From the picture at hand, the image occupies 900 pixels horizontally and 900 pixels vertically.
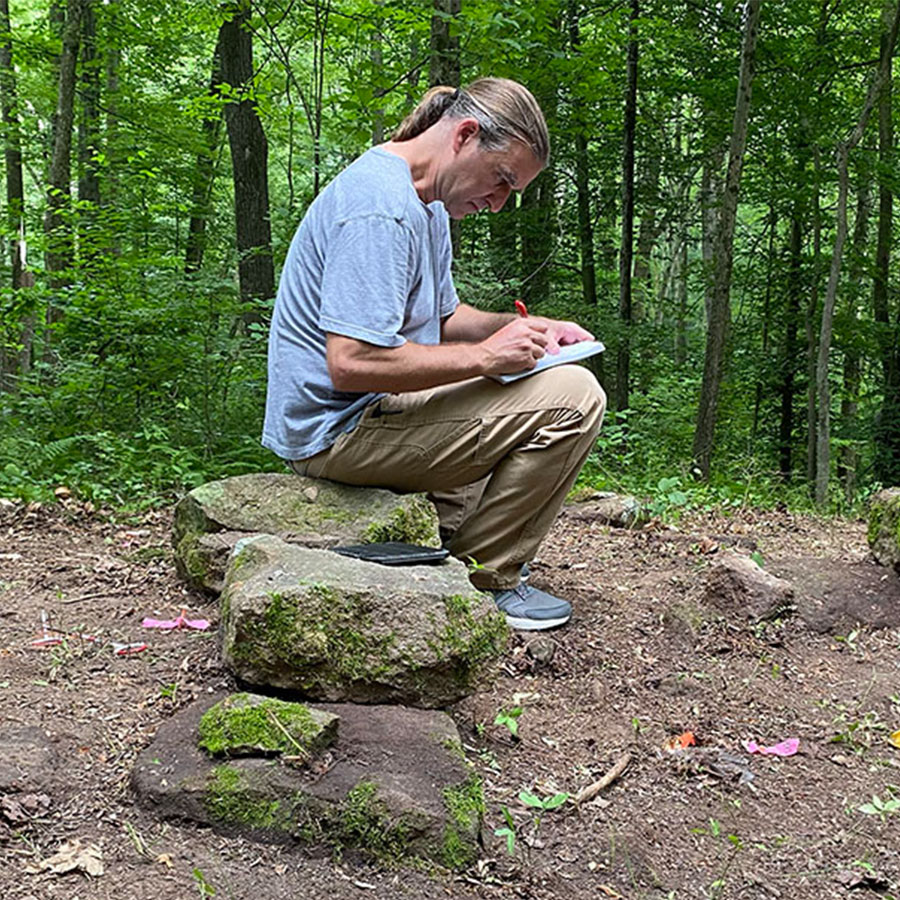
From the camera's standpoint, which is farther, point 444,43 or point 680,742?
point 444,43

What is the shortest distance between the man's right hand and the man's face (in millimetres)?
403

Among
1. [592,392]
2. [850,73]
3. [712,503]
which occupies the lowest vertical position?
[712,503]

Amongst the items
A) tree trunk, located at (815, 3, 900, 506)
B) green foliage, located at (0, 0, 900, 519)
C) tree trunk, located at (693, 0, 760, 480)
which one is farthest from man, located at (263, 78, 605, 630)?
tree trunk, located at (815, 3, 900, 506)

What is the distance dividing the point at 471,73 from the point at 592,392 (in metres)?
8.80

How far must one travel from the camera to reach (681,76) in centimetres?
995

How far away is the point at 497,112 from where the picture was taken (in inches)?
108

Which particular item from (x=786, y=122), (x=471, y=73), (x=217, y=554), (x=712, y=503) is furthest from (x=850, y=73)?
(x=217, y=554)

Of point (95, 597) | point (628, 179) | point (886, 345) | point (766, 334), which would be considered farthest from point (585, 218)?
point (95, 597)

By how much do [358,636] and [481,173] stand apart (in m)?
1.51

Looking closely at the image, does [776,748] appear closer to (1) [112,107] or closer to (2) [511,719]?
(2) [511,719]

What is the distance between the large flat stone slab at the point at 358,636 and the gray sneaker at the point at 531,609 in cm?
73

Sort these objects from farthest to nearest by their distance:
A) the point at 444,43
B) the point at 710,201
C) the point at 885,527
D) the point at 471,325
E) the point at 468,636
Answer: the point at 710,201 → the point at 444,43 → the point at 885,527 → the point at 471,325 → the point at 468,636

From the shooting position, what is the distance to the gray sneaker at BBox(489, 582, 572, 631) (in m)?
2.98

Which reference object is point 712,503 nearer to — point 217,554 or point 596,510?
point 596,510
